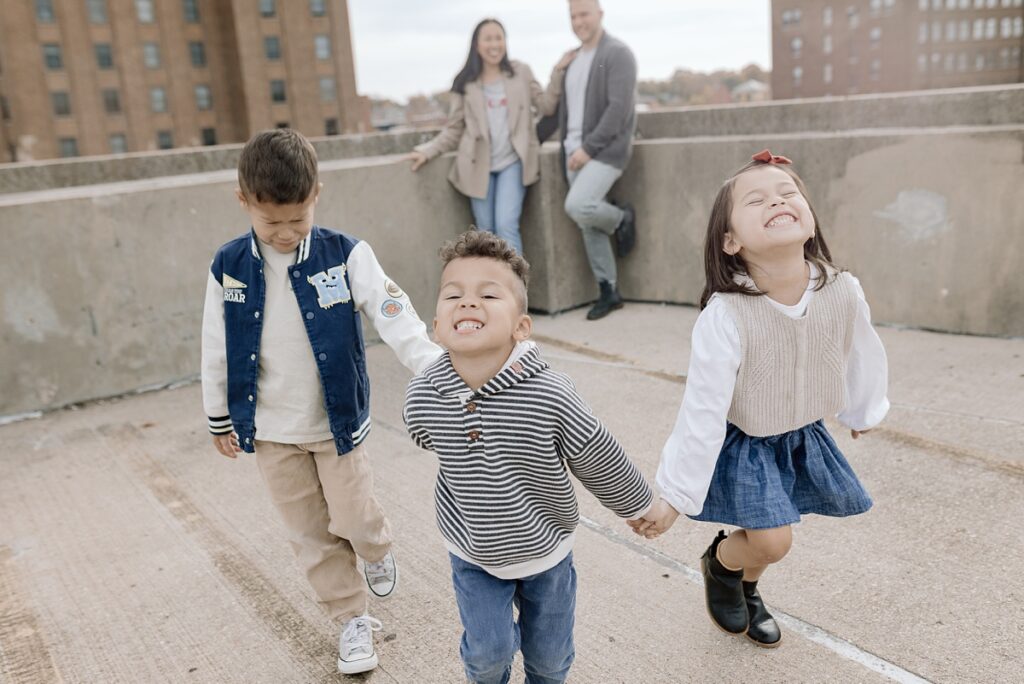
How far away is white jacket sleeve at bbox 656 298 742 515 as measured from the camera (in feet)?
7.26

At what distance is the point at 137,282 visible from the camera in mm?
5125

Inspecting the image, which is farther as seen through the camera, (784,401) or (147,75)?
(147,75)

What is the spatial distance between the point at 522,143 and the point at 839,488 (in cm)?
408

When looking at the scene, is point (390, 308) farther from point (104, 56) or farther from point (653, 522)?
point (104, 56)

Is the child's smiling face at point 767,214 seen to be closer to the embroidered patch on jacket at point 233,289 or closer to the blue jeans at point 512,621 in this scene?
the blue jeans at point 512,621

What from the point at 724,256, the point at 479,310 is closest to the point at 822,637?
the point at 724,256

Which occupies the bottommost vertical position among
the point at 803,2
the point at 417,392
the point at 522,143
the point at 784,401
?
the point at 784,401

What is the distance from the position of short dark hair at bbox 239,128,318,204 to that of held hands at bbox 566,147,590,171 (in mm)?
3555

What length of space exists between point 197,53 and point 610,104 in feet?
205

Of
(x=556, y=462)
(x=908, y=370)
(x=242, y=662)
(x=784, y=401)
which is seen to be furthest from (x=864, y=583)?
(x=908, y=370)

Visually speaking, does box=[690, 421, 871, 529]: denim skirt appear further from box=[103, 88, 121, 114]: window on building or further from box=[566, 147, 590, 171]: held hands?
box=[103, 88, 121, 114]: window on building

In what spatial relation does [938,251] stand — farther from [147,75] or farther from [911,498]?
[147,75]

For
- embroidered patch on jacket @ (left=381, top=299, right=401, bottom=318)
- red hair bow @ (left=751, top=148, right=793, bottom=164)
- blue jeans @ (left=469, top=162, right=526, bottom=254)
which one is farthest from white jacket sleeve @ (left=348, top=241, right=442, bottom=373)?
blue jeans @ (left=469, top=162, right=526, bottom=254)

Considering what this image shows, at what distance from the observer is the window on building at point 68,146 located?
58938 mm
